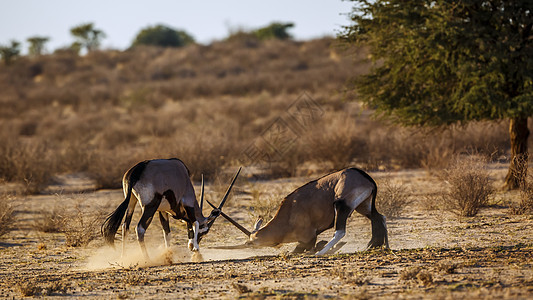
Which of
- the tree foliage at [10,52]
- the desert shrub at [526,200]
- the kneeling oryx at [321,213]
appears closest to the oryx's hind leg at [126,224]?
the kneeling oryx at [321,213]

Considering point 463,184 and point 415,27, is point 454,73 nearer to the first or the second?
point 415,27

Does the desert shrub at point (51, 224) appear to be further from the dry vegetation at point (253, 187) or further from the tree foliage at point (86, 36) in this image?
the tree foliage at point (86, 36)

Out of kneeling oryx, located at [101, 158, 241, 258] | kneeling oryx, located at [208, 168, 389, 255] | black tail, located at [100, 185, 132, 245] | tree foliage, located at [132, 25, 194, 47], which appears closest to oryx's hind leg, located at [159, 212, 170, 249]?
kneeling oryx, located at [101, 158, 241, 258]

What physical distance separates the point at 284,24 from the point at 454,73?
156 ft

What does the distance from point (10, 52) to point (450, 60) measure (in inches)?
1835

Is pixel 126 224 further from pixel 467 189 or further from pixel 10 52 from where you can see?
pixel 10 52

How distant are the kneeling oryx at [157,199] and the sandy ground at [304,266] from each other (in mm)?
412

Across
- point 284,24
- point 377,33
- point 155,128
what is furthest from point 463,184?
point 284,24

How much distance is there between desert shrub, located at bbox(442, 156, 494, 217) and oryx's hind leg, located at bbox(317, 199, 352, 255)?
10.4 ft

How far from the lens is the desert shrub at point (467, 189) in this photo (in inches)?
420

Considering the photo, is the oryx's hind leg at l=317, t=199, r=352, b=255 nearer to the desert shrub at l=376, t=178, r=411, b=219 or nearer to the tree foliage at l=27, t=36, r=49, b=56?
the desert shrub at l=376, t=178, r=411, b=219

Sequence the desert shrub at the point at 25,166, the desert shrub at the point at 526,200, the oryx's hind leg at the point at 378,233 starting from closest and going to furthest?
the oryx's hind leg at the point at 378,233 → the desert shrub at the point at 526,200 → the desert shrub at the point at 25,166

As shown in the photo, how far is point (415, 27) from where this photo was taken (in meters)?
12.7

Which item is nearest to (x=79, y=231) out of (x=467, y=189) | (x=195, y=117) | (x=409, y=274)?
(x=409, y=274)
